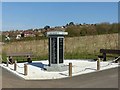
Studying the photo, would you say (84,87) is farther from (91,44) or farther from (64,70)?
(91,44)

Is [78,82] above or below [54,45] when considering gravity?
below

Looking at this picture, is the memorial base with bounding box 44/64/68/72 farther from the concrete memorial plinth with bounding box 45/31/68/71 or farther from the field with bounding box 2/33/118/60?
the field with bounding box 2/33/118/60

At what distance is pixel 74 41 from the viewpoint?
29.5 meters

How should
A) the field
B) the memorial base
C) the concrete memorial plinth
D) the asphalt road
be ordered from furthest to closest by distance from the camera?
the field, the concrete memorial plinth, the memorial base, the asphalt road

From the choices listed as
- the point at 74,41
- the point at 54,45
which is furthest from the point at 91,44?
the point at 54,45

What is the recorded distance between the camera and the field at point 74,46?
2784cm

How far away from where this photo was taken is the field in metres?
27.8

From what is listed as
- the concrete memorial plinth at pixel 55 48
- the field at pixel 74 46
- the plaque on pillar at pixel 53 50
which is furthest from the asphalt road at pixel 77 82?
the field at pixel 74 46

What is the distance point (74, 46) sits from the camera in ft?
96.2

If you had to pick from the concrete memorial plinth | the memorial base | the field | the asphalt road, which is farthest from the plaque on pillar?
the field

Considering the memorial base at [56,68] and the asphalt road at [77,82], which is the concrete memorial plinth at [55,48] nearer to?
the memorial base at [56,68]

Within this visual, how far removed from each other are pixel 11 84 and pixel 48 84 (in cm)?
152

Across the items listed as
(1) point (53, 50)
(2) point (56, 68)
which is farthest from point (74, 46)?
(2) point (56, 68)

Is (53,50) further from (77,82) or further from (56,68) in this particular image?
(77,82)
